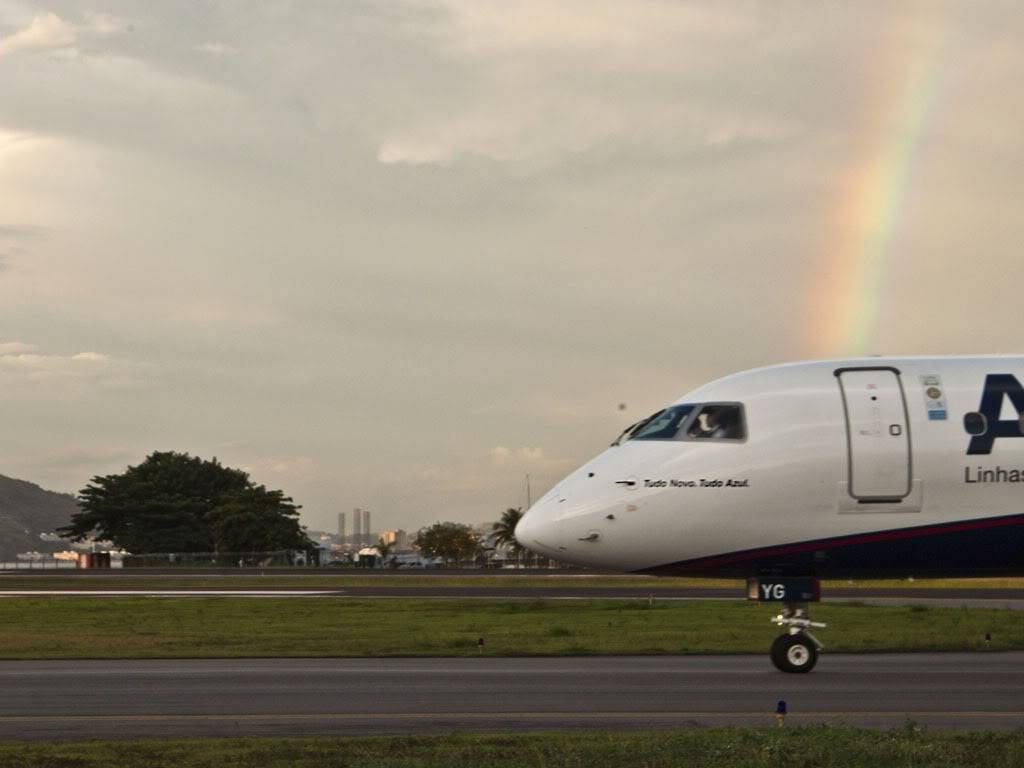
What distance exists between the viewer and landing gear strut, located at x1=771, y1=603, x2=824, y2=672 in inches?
972

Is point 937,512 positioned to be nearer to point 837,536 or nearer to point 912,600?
point 837,536

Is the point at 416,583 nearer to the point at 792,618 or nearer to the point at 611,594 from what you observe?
the point at 611,594

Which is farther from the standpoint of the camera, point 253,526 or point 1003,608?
point 253,526

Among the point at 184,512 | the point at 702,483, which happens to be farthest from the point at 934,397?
the point at 184,512

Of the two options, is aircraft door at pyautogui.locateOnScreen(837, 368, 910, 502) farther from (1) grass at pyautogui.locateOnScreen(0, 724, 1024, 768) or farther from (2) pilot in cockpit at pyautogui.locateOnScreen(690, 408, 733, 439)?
(1) grass at pyautogui.locateOnScreen(0, 724, 1024, 768)

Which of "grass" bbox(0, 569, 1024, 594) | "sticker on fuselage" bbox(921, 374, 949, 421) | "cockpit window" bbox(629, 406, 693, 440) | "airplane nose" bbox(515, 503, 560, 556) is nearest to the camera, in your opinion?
"airplane nose" bbox(515, 503, 560, 556)

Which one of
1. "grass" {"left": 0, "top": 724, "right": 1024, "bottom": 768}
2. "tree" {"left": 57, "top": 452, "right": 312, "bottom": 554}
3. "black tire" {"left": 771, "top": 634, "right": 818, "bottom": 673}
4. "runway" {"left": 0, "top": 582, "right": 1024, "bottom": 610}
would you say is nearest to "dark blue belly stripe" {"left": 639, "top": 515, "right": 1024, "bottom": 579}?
"black tire" {"left": 771, "top": 634, "right": 818, "bottom": 673}

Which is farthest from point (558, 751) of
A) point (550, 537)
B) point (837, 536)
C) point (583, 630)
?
point (583, 630)

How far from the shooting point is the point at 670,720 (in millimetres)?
19156

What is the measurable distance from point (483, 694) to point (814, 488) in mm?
6480

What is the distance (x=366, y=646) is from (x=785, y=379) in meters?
14.3

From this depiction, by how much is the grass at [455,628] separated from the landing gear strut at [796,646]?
6158 millimetres

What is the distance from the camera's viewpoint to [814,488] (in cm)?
2325

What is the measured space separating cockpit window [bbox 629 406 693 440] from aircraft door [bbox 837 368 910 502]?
2.78 m
